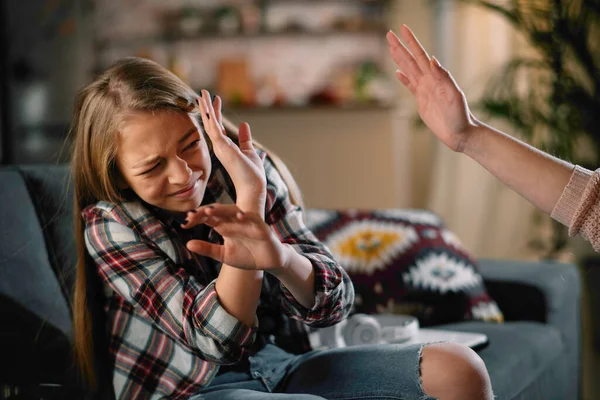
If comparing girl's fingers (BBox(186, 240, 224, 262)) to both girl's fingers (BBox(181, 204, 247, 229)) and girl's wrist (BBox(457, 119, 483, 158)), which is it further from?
girl's wrist (BBox(457, 119, 483, 158))

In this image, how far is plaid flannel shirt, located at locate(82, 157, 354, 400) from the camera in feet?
3.70

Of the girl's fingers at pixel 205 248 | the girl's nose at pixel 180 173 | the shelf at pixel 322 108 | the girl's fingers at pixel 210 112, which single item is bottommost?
the shelf at pixel 322 108

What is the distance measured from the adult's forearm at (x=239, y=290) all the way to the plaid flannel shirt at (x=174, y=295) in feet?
0.04

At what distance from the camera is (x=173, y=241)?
124cm

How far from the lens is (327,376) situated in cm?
120

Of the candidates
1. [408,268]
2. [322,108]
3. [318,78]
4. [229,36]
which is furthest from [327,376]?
[229,36]

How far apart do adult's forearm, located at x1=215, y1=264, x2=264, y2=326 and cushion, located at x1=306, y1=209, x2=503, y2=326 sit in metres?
0.79

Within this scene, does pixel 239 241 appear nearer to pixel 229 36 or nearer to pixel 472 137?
pixel 472 137

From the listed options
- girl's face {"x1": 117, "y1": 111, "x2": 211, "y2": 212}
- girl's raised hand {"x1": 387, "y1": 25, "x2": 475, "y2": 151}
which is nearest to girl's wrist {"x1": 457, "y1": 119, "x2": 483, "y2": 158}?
girl's raised hand {"x1": 387, "y1": 25, "x2": 475, "y2": 151}

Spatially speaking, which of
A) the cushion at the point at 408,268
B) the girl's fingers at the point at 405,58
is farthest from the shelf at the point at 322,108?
the girl's fingers at the point at 405,58

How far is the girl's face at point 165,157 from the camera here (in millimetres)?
1151

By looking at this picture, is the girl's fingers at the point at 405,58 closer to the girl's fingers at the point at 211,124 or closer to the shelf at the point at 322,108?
the girl's fingers at the point at 211,124

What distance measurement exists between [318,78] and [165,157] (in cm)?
326

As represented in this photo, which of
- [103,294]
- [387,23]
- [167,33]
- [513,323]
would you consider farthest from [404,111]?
[103,294]
